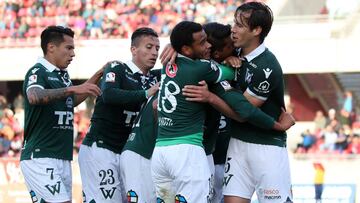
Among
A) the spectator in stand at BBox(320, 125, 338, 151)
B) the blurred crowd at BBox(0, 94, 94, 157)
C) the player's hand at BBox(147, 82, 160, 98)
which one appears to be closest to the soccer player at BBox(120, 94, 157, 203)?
the player's hand at BBox(147, 82, 160, 98)

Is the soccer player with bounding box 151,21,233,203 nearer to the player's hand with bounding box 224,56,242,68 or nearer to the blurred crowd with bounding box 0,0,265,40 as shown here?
the player's hand with bounding box 224,56,242,68

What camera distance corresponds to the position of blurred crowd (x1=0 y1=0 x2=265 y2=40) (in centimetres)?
2659

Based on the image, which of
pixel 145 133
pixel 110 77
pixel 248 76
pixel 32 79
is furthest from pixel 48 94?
pixel 248 76

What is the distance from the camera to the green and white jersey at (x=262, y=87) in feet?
25.9

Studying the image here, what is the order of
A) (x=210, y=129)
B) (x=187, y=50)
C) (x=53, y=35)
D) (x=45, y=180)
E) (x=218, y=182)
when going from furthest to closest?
(x=53, y=35), (x=218, y=182), (x=45, y=180), (x=210, y=129), (x=187, y=50)

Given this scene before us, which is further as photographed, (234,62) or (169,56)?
(234,62)

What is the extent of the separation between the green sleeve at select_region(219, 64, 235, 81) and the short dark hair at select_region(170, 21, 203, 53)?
0.44 metres

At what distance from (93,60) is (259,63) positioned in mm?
19142

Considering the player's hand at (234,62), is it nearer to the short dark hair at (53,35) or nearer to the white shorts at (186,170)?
the white shorts at (186,170)

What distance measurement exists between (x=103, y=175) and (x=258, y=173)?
2.15 m

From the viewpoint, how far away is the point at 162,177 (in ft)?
25.4

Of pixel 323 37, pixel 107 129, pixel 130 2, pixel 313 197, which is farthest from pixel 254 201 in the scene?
pixel 130 2

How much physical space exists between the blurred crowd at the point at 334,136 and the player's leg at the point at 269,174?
12.8 m

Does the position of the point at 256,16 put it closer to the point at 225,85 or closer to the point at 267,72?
the point at 267,72
